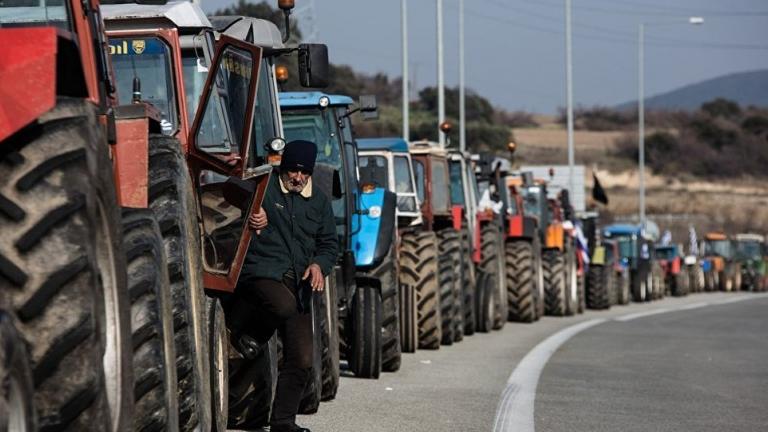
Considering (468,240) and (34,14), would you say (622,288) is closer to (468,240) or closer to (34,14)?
(468,240)

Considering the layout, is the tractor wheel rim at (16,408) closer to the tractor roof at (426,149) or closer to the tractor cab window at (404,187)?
the tractor cab window at (404,187)

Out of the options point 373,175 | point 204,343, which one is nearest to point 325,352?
point 204,343

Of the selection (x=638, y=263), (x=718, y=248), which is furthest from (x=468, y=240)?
(x=718, y=248)

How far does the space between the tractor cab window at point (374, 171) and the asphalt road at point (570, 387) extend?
1.99 metres

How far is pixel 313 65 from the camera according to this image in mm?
13078

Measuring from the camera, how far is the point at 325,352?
13.8m

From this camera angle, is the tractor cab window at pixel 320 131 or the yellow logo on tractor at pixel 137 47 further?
the tractor cab window at pixel 320 131

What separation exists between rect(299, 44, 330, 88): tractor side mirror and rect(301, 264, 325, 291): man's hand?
7.43 feet

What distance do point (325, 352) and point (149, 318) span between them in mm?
6561

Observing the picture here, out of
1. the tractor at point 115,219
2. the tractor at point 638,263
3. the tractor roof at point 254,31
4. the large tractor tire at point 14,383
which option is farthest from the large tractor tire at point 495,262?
the tractor at point 638,263

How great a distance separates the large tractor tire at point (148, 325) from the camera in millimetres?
7293

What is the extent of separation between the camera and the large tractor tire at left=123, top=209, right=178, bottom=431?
23.9 ft

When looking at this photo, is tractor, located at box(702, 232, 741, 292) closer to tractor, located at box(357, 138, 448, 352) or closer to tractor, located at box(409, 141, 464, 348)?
tractor, located at box(409, 141, 464, 348)

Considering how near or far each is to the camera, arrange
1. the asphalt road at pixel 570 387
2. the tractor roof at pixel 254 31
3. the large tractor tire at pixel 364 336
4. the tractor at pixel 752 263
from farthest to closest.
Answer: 1. the tractor at pixel 752 263
2. the large tractor tire at pixel 364 336
3. the asphalt road at pixel 570 387
4. the tractor roof at pixel 254 31
